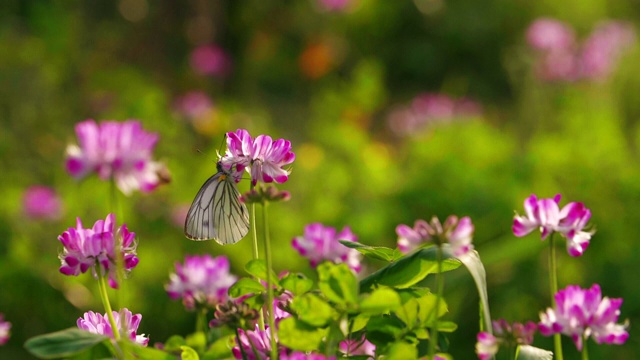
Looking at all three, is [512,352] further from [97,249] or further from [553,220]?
[97,249]

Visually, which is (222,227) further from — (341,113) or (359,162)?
(341,113)

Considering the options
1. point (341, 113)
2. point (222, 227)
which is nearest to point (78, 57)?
point (341, 113)

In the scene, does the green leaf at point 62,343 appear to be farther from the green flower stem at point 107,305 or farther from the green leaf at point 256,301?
the green leaf at point 256,301

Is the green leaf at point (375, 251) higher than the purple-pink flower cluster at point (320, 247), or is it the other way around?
the purple-pink flower cluster at point (320, 247)

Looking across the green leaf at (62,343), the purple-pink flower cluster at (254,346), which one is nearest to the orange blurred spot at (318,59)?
the purple-pink flower cluster at (254,346)

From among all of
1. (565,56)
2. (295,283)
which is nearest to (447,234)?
(295,283)

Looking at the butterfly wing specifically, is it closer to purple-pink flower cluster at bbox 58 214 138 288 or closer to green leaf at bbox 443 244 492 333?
purple-pink flower cluster at bbox 58 214 138 288

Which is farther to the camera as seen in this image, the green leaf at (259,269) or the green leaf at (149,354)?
the green leaf at (259,269)

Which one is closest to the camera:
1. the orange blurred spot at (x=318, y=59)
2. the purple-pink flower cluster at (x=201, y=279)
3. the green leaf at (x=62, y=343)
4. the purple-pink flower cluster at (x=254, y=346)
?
the green leaf at (x=62, y=343)
